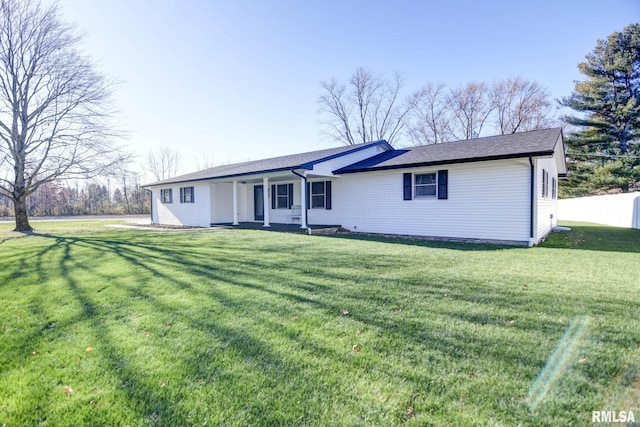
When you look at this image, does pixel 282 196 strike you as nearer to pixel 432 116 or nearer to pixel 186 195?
pixel 186 195

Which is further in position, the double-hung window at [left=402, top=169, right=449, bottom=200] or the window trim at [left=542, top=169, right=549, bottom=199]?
the window trim at [left=542, top=169, right=549, bottom=199]

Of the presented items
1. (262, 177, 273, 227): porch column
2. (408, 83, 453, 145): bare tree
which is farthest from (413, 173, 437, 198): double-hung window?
(408, 83, 453, 145): bare tree

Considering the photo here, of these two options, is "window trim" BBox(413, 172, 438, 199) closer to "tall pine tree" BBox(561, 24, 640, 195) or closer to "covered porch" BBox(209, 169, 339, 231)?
"covered porch" BBox(209, 169, 339, 231)

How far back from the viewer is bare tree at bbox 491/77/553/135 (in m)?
28.7

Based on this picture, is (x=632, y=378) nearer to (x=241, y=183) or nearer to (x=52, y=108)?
(x=241, y=183)

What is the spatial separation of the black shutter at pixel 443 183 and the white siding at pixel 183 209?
458 inches

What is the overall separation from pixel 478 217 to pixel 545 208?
3462 mm

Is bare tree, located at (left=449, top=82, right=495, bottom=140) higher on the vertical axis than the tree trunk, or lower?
higher

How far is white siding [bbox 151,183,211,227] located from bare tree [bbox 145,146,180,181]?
27885 millimetres

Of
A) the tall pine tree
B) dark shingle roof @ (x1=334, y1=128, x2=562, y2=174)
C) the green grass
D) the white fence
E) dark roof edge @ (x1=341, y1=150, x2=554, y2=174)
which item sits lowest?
the green grass

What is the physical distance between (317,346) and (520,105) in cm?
3394

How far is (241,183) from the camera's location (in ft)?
59.8

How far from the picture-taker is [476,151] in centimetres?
1070

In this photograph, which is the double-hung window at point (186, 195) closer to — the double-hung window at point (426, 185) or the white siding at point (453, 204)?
the white siding at point (453, 204)
